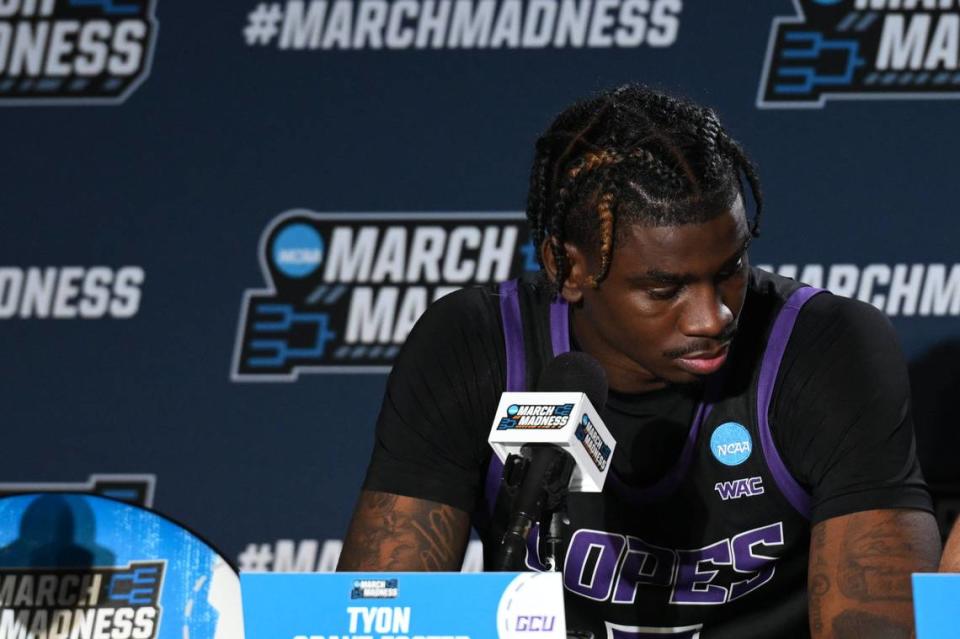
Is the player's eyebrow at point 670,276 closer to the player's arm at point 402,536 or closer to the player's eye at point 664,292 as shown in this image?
the player's eye at point 664,292

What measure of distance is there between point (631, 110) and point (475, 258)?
44.7 inches

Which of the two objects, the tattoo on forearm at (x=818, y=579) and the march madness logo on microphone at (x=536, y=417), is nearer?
the march madness logo on microphone at (x=536, y=417)

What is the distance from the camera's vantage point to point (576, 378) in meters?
1.28

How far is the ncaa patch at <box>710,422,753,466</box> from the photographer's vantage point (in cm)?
175

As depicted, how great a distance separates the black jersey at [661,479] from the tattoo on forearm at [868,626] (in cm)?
21

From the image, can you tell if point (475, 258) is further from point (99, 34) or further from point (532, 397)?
point (532, 397)

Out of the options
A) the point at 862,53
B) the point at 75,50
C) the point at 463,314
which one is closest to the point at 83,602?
the point at 463,314

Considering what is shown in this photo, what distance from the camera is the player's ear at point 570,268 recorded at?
168 cm

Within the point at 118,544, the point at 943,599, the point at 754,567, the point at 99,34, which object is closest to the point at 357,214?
the point at 99,34

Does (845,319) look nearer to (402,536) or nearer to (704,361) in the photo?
(704,361)

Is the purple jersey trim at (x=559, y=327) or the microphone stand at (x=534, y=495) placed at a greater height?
the purple jersey trim at (x=559, y=327)

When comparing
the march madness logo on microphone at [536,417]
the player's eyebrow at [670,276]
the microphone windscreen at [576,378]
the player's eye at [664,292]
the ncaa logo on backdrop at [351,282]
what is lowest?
the march madness logo on microphone at [536,417]

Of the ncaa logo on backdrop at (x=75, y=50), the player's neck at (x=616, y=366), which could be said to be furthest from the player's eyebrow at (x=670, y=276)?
the ncaa logo on backdrop at (x=75, y=50)

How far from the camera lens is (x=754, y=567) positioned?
5.85 ft
